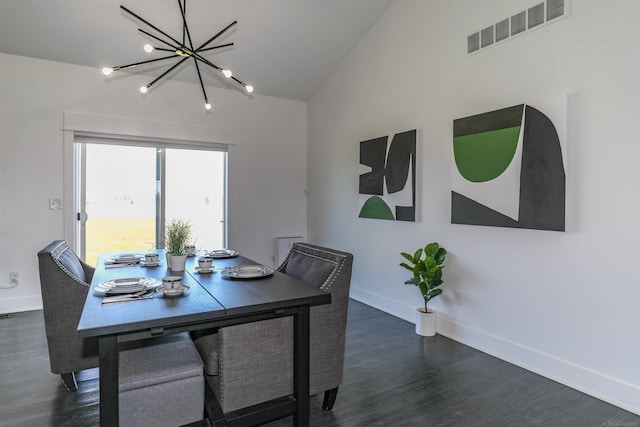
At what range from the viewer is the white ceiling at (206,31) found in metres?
3.47

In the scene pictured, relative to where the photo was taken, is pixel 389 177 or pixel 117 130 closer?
pixel 389 177

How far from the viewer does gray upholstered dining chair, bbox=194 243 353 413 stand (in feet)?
5.72

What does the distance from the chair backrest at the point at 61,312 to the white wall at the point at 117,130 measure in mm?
2226

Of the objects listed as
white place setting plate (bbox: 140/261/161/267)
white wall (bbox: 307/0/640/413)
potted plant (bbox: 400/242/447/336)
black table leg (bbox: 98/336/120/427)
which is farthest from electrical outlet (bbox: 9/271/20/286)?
potted plant (bbox: 400/242/447/336)

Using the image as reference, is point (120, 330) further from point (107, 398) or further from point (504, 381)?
point (504, 381)

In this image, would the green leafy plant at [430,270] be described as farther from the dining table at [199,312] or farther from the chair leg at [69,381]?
the chair leg at [69,381]

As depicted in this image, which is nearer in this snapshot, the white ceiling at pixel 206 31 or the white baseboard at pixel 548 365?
the white baseboard at pixel 548 365

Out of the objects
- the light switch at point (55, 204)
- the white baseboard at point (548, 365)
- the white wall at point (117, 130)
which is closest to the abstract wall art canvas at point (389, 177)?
the white baseboard at point (548, 365)

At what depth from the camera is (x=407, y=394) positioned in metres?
2.33

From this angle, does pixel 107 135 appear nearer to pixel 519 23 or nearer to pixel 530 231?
pixel 519 23

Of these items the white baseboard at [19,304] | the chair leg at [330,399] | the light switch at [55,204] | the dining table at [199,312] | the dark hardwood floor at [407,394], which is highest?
the light switch at [55,204]

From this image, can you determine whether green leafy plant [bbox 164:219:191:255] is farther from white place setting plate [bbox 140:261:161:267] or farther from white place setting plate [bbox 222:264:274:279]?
white place setting plate [bbox 222:264:274:279]

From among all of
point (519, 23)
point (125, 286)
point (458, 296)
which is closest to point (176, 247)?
point (125, 286)

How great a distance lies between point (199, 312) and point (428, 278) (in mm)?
A: 2261
